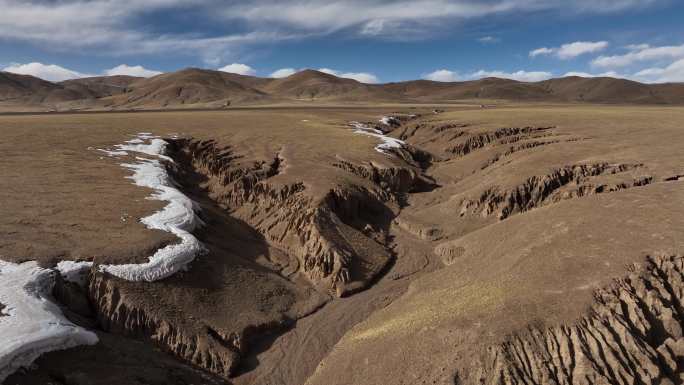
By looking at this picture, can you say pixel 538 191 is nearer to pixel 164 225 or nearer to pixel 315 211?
pixel 315 211

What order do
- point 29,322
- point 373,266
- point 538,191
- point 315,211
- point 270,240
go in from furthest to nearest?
point 538,191 → point 270,240 → point 315,211 → point 373,266 → point 29,322

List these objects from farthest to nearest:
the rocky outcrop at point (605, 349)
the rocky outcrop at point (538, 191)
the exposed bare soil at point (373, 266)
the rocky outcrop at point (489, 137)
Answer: the rocky outcrop at point (489, 137) → the rocky outcrop at point (538, 191) → the exposed bare soil at point (373, 266) → the rocky outcrop at point (605, 349)

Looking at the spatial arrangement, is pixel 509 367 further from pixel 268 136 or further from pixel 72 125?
pixel 72 125

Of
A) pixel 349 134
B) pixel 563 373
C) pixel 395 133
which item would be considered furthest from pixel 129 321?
pixel 395 133

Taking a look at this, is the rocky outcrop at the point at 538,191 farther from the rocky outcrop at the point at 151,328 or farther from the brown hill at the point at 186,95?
the brown hill at the point at 186,95

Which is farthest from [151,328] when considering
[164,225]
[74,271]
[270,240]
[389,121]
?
[389,121]

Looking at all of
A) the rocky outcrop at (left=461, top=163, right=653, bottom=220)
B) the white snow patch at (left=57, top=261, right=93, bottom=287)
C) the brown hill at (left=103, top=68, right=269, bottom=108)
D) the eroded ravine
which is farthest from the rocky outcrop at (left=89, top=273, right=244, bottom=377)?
the brown hill at (left=103, top=68, right=269, bottom=108)

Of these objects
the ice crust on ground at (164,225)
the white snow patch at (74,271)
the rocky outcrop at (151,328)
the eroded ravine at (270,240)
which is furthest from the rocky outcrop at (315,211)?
Result: the white snow patch at (74,271)
